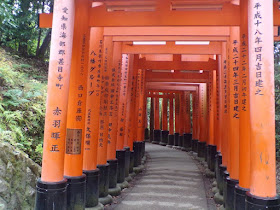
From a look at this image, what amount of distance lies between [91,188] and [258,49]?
12.8 ft

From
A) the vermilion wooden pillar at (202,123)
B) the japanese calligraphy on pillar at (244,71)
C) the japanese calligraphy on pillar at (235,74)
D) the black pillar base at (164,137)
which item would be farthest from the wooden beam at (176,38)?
the black pillar base at (164,137)

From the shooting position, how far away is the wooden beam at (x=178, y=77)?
12.2m

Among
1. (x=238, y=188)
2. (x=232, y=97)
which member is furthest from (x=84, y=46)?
(x=238, y=188)

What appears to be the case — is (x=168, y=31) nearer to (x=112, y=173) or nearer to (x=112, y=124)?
(x=112, y=124)

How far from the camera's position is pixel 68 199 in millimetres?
4520

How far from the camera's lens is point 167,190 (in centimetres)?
732

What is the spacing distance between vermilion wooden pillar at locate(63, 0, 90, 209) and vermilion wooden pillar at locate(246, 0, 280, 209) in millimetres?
2748

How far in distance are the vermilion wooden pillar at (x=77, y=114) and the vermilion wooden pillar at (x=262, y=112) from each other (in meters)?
2.75

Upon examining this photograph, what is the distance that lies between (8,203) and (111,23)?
3.49m

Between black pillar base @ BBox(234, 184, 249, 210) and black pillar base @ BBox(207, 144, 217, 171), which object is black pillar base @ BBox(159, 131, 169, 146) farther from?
black pillar base @ BBox(234, 184, 249, 210)

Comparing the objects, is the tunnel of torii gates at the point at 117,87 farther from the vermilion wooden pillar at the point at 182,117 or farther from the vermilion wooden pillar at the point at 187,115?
the vermilion wooden pillar at the point at 182,117

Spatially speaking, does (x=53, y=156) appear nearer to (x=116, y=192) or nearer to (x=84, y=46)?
(x=84, y=46)

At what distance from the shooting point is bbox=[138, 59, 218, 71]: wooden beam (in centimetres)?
1000

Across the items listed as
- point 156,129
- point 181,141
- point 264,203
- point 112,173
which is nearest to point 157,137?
point 156,129
